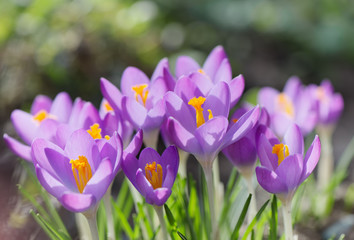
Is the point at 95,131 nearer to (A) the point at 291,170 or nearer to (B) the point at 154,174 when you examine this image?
(B) the point at 154,174

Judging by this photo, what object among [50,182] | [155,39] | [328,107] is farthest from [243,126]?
[155,39]

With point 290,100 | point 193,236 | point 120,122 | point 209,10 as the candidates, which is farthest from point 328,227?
point 209,10

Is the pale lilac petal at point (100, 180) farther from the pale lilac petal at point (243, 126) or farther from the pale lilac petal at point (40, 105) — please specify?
the pale lilac petal at point (40, 105)

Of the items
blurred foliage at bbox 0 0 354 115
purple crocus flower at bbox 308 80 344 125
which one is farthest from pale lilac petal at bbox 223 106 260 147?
blurred foliage at bbox 0 0 354 115

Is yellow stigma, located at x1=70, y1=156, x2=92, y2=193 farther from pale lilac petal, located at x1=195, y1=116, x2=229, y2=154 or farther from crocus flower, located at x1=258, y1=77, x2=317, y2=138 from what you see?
crocus flower, located at x1=258, y1=77, x2=317, y2=138

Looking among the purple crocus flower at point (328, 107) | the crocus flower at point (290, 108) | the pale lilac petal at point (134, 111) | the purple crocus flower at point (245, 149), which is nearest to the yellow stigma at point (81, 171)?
the pale lilac petal at point (134, 111)

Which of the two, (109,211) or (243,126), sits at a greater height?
(243,126)
